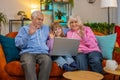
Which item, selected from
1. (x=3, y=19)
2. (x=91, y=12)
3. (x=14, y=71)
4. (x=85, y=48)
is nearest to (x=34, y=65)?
(x=14, y=71)

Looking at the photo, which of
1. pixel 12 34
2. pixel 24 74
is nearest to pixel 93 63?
pixel 24 74

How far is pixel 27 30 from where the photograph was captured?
3.26 m

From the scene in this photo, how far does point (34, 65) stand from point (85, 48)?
32.2 inches

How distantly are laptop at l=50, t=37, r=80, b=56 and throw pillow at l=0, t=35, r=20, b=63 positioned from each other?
1.68 feet

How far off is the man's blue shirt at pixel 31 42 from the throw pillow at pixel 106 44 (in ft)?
2.76

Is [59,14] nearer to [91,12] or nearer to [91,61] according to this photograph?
[91,12]

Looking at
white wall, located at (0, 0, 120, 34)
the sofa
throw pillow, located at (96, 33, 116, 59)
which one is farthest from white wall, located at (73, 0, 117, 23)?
the sofa

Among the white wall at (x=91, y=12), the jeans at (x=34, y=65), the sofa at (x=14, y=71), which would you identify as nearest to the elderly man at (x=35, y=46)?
A: the jeans at (x=34, y=65)

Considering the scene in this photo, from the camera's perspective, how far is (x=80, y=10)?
634 cm

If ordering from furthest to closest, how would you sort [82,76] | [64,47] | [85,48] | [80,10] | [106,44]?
[80,10] → [106,44] → [85,48] → [64,47] → [82,76]

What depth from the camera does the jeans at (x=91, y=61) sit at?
10.2 feet

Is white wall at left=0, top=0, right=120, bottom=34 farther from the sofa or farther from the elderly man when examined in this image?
the sofa

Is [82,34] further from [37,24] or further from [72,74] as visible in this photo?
[72,74]

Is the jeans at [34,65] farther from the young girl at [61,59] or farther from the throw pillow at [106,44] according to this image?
the throw pillow at [106,44]
